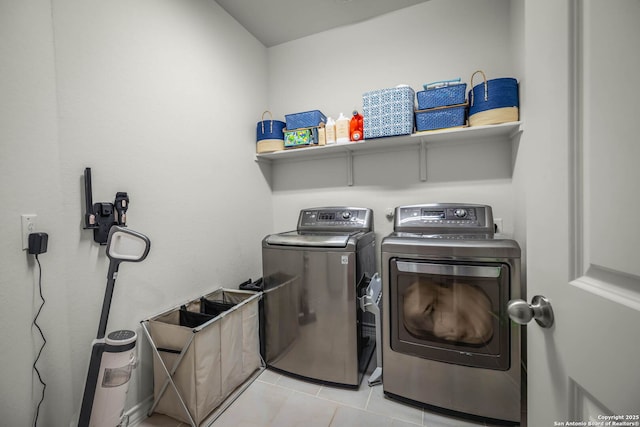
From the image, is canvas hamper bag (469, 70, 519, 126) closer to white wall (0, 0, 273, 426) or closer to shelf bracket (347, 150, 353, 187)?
shelf bracket (347, 150, 353, 187)

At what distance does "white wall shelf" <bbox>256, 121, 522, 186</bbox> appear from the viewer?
5.80 ft

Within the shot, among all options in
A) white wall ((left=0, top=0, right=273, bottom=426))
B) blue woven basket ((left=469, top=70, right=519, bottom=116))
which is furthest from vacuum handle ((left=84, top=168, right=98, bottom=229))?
blue woven basket ((left=469, top=70, right=519, bottom=116))

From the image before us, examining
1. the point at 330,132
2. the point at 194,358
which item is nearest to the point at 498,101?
the point at 330,132

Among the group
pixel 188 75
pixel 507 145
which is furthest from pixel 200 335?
pixel 507 145

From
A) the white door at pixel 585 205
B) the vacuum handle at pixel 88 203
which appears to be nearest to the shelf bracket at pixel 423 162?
the white door at pixel 585 205

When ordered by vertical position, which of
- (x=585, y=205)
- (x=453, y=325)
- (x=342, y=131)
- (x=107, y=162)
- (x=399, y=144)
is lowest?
(x=453, y=325)

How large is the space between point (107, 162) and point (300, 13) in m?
1.92

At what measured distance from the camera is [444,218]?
6.21ft

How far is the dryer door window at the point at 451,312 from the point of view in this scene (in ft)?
4.49

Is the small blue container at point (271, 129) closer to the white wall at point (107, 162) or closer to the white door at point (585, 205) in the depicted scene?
the white wall at point (107, 162)

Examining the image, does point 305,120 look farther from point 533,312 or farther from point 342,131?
point 533,312

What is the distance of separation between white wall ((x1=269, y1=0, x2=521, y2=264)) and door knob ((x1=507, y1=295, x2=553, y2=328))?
164cm

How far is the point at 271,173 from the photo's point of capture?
2.72 m

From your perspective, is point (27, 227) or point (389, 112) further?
point (389, 112)
